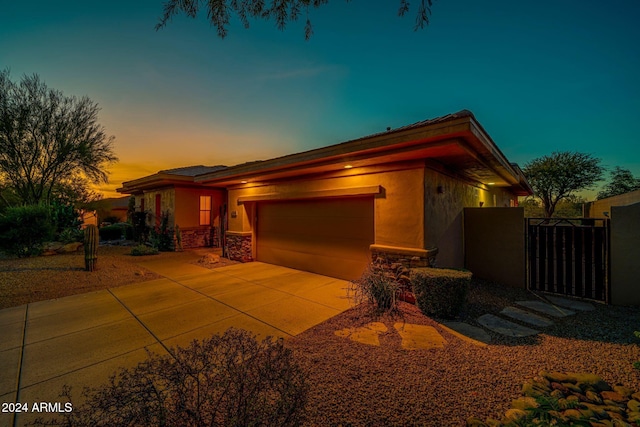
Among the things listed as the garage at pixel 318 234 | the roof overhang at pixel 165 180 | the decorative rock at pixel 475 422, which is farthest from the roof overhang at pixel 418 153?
the roof overhang at pixel 165 180

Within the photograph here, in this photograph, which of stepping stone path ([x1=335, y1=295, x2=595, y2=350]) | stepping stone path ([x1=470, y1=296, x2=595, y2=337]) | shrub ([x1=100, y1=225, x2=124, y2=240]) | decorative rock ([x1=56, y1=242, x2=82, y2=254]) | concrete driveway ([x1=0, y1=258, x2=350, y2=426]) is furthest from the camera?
shrub ([x1=100, y1=225, x2=124, y2=240])

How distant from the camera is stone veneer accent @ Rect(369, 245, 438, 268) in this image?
15.8 ft

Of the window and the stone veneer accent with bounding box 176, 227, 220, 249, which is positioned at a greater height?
the window

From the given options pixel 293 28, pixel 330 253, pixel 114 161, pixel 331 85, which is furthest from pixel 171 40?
pixel 114 161

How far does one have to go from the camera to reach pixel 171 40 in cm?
543

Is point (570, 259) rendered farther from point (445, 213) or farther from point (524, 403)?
point (524, 403)

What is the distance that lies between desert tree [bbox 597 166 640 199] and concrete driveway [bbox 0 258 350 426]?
3279cm

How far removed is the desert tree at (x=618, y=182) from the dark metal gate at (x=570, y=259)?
28.1m

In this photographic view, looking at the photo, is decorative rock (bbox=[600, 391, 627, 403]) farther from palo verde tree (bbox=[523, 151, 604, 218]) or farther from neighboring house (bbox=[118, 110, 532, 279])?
palo verde tree (bbox=[523, 151, 604, 218])

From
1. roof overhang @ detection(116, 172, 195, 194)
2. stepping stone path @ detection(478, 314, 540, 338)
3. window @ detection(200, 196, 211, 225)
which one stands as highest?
roof overhang @ detection(116, 172, 195, 194)

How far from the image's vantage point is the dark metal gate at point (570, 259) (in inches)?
199

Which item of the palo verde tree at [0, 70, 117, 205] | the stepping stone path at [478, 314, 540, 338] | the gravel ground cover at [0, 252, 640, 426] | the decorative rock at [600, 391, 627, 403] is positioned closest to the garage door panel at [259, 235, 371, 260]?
the gravel ground cover at [0, 252, 640, 426]

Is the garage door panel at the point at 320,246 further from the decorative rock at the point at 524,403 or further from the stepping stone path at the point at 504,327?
the decorative rock at the point at 524,403

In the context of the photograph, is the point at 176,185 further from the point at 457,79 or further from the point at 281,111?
the point at 457,79
